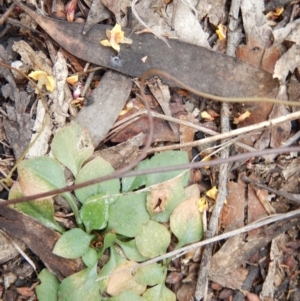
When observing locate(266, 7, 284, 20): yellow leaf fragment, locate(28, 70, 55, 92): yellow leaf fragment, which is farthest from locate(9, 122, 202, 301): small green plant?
locate(266, 7, 284, 20): yellow leaf fragment

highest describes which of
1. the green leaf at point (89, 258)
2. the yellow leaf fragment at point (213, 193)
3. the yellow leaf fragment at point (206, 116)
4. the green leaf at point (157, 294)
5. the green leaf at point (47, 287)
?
the yellow leaf fragment at point (206, 116)

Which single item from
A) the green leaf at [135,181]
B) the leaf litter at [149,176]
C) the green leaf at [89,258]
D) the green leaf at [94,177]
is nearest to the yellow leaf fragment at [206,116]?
the leaf litter at [149,176]

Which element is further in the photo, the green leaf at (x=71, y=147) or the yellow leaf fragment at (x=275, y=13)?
the yellow leaf fragment at (x=275, y=13)

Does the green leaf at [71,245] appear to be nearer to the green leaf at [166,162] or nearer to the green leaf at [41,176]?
the green leaf at [41,176]

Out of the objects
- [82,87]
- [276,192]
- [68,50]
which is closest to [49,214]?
[82,87]

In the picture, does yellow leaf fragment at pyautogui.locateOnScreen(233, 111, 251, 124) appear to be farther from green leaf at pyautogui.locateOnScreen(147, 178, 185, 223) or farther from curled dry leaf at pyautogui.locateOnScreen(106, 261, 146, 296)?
curled dry leaf at pyautogui.locateOnScreen(106, 261, 146, 296)

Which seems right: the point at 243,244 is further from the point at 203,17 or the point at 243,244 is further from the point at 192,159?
the point at 203,17
